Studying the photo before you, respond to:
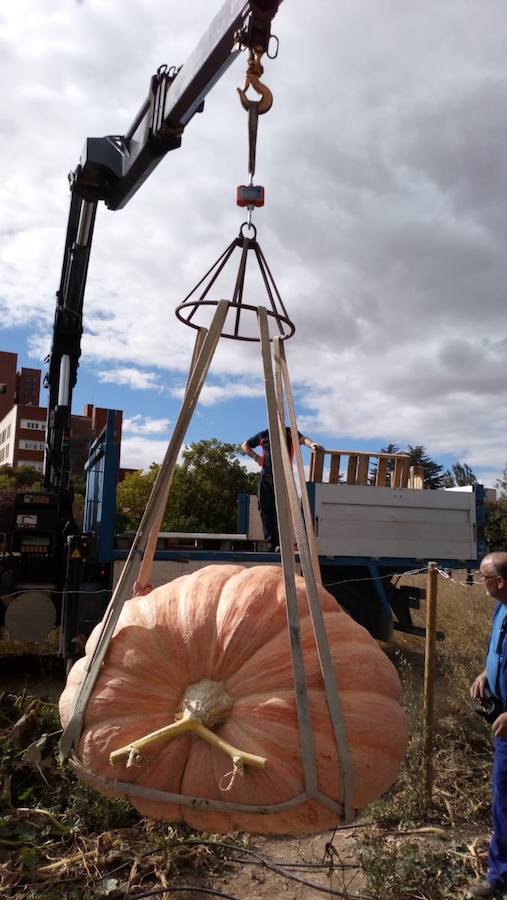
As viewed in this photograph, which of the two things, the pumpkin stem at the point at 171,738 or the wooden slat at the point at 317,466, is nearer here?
the pumpkin stem at the point at 171,738

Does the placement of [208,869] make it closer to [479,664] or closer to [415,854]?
[415,854]

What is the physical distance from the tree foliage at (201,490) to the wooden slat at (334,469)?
12.4 meters

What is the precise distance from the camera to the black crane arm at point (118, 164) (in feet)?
14.4

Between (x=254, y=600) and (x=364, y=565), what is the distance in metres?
6.09

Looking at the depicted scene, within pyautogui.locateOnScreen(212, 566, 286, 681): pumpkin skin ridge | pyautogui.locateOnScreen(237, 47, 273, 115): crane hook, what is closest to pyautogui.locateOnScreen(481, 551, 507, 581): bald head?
pyautogui.locateOnScreen(212, 566, 286, 681): pumpkin skin ridge

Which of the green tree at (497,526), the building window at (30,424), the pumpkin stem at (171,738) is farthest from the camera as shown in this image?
the building window at (30,424)

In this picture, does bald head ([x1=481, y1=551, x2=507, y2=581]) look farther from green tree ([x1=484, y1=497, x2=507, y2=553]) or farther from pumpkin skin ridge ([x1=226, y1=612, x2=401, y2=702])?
green tree ([x1=484, y1=497, x2=507, y2=553])

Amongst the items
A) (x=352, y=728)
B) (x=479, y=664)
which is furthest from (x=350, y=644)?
(x=479, y=664)

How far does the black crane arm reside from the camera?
14.4ft

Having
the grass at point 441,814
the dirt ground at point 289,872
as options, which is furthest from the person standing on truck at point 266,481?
the dirt ground at point 289,872

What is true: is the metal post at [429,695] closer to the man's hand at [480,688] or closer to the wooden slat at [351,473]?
the man's hand at [480,688]

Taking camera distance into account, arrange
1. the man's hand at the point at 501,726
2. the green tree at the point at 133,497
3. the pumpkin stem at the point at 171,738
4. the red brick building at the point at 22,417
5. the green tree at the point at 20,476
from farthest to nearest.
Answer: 1. the red brick building at the point at 22,417
2. the green tree at the point at 20,476
3. the green tree at the point at 133,497
4. the man's hand at the point at 501,726
5. the pumpkin stem at the point at 171,738

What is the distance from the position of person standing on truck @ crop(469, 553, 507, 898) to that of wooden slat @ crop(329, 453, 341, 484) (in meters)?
4.24

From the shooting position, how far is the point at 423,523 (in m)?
8.15
